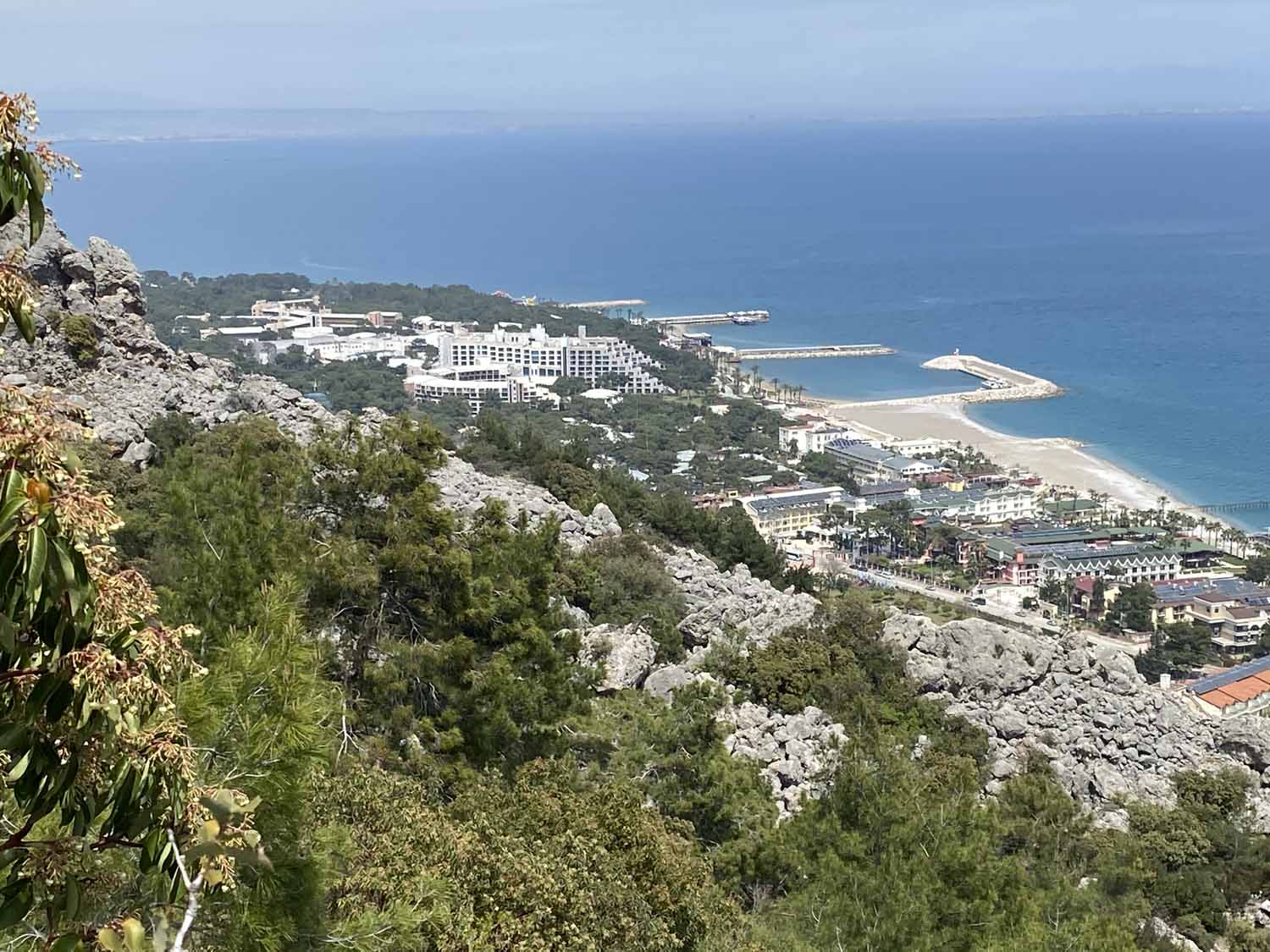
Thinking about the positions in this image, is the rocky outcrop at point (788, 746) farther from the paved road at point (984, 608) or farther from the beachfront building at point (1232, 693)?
the paved road at point (984, 608)

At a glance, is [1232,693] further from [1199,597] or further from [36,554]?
[36,554]

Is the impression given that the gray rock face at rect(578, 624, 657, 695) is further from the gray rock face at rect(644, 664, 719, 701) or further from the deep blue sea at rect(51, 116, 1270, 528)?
the deep blue sea at rect(51, 116, 1270, 528)

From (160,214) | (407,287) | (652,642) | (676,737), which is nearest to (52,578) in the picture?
(676,737)

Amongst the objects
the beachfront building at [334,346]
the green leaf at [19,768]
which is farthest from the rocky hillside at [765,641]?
the beachfront building at [334,346]

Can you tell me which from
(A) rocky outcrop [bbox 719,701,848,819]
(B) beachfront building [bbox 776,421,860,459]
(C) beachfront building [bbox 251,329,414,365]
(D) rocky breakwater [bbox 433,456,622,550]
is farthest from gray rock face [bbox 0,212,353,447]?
(C) beachfront building [bbox 251,329,414,365]

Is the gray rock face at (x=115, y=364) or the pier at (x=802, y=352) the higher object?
the gray rock face at (x=115, y=364)

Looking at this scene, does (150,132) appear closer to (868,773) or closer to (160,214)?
(160,214)
